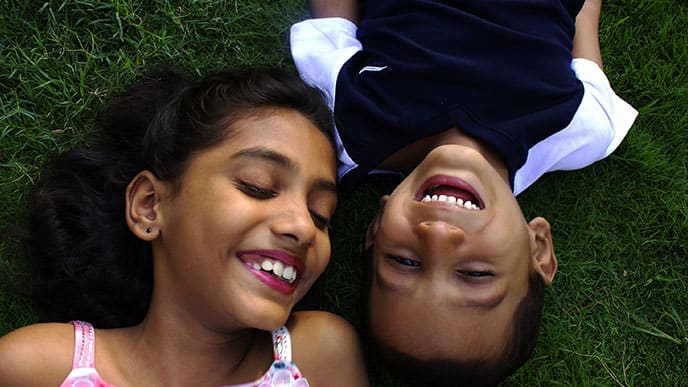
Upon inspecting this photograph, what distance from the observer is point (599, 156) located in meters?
2.63

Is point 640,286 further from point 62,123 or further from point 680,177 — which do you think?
point 62,123

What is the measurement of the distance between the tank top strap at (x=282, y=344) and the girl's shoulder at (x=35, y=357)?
0.65m

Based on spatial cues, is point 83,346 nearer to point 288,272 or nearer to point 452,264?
point 288,272

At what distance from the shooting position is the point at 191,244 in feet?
6.59

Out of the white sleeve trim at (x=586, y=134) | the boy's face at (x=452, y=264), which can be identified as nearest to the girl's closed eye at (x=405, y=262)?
the boy's face at (x=452, y=264)

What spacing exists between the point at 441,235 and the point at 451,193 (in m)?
0.23

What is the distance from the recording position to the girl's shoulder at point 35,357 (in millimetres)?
2123

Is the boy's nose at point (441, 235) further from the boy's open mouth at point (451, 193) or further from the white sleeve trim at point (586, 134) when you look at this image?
the white sleeve trim at point (586, 134)

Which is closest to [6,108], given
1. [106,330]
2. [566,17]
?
[106,330]

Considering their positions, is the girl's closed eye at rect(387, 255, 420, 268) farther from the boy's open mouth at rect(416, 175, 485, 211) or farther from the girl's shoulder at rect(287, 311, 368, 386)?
the girl's shoulder at rect(287, 311, 368, 386)

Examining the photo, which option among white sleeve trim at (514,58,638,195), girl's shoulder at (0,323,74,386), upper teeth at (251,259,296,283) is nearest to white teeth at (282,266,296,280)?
upper teeth at (251,259,296,283)

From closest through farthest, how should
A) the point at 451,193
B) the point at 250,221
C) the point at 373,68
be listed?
1. the point at 250,221
2. the point at 451,193
3. the point at 373,68

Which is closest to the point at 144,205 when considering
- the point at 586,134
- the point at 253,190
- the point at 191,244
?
the point at 191,244

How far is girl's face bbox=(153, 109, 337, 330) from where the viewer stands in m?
1.96
